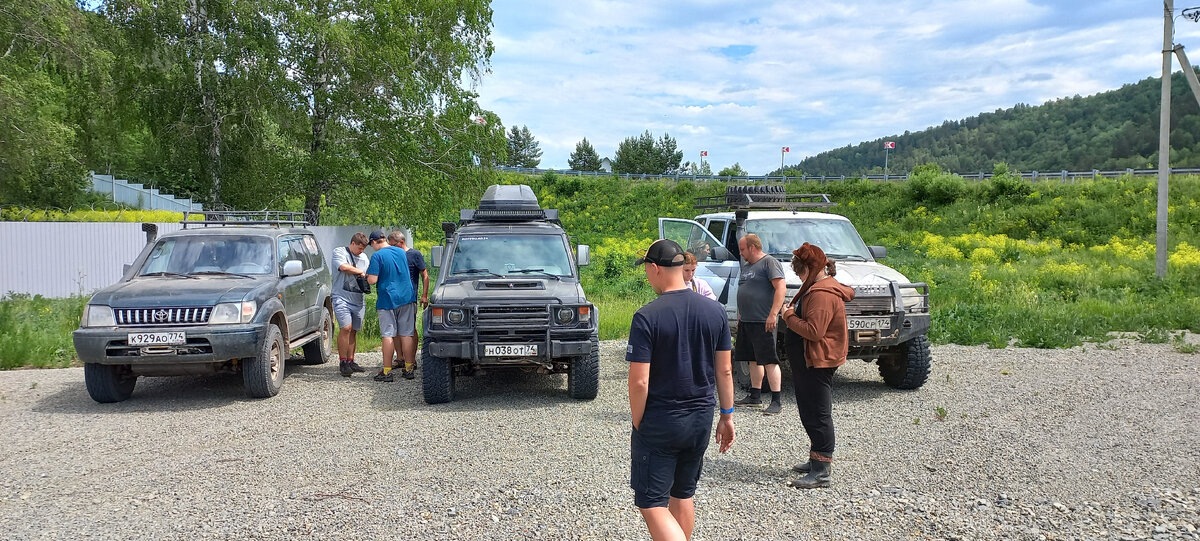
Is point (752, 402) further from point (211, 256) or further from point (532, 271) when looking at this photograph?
point (211, 256)

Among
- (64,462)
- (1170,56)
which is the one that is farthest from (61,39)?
(1170,56)

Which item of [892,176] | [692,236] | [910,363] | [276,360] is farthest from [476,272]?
[892,176]

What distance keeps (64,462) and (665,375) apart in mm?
5289

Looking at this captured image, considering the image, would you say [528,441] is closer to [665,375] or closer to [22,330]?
[665,375]

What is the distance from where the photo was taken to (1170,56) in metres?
17.8

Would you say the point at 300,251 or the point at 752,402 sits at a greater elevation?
the point at 300,251

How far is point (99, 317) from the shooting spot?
775 centimetres

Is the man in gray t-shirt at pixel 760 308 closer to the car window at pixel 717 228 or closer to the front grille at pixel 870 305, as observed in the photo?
the front grille at pixel 870 305

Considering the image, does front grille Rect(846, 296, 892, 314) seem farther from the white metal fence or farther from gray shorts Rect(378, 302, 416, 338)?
the white metal fence

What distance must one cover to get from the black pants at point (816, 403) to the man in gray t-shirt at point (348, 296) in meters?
6.00

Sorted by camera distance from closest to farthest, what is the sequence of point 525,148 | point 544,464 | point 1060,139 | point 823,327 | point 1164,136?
point 823,327 < point 544,464 < point 1164,136 < point 1060,139 < point 525,148

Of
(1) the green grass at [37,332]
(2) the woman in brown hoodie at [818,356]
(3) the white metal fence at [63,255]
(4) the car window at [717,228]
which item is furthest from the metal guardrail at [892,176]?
(2) the woman in brown hoodie at [818,356]

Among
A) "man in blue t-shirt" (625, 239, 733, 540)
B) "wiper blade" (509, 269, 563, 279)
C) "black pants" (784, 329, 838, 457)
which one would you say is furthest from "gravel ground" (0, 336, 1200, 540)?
"wiper blade" (509, 269, 563, 279)

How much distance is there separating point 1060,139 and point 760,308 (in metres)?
86.8
